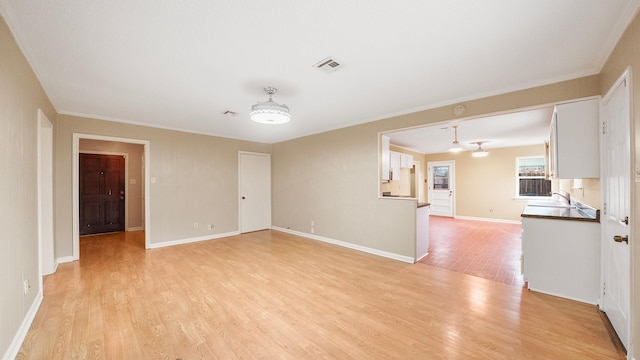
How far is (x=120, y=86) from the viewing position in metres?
2.86

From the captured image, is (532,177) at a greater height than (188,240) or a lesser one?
greater

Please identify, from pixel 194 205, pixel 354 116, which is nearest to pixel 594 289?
pixel 354 116

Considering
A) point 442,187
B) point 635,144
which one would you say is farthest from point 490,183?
point 635,144

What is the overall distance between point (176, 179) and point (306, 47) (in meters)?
4.25

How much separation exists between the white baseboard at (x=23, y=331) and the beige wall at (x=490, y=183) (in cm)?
958

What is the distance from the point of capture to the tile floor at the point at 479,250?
347 centimetres

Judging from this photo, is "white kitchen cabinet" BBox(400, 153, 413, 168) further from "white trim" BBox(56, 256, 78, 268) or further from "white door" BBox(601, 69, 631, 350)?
"white trim" BBox(56, 256, 78, 268)

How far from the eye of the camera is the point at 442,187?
8.82 metres

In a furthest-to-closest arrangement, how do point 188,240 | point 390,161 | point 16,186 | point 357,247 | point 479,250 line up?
point 390,161 < point 188,240 < point 357,247 < point 479,250 < point 16,186

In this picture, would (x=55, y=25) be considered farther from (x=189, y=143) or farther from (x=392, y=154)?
(x=392, y=154)

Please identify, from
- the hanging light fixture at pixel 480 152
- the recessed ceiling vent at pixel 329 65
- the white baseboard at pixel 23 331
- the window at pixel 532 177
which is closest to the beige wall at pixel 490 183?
the window at pixel 532 177

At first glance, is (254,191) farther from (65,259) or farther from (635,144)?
(635,144)

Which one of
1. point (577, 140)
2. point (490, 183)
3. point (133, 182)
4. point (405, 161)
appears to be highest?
point (405, 161)


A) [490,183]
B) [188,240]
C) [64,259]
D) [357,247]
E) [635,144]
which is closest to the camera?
[635,144]
